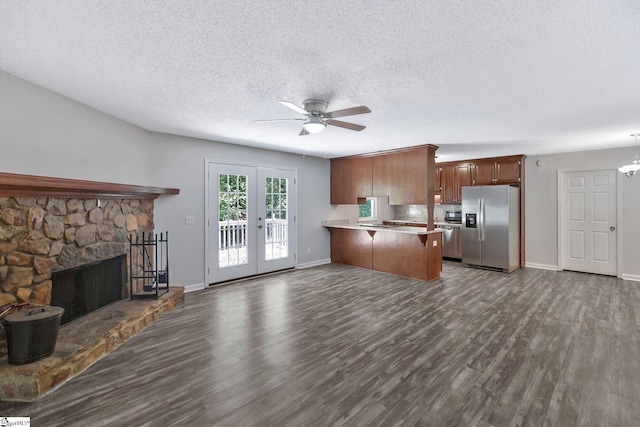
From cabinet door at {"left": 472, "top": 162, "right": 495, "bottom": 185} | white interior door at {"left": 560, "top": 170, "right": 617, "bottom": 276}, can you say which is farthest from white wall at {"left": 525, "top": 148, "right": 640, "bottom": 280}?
cabinet door at {"left": 472, "top": 162, "right": 495, "bottom": 185}

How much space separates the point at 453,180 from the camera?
23.1ft

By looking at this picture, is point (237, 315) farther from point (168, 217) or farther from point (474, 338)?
point (474, 338)

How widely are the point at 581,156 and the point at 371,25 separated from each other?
6240mm

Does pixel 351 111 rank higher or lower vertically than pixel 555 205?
higher

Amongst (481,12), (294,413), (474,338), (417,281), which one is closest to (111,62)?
(481,12)

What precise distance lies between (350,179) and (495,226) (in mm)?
3111

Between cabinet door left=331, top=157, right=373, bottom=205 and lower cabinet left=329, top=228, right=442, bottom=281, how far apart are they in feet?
2.44

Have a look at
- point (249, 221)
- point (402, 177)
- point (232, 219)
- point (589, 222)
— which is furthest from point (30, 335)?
point (589, 222)

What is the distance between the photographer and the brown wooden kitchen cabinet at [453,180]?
22.4 ft

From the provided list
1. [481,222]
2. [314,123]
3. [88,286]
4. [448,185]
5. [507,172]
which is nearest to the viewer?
[314,123]

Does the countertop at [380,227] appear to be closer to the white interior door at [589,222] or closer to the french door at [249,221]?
the french door at [249,221]

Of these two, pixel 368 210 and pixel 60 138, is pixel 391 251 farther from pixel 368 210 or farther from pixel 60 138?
pixel 60 138

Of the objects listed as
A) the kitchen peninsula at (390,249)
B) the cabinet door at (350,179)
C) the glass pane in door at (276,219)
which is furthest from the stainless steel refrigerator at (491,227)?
the glass pane in door at (276,219)

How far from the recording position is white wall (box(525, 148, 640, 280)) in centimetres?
521
